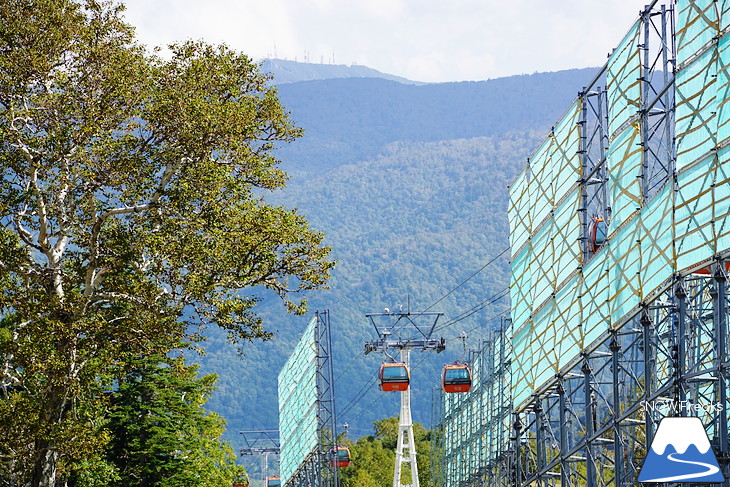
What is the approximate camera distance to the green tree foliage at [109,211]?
26062 millimetres

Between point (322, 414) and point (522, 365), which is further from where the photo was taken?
point (322, 414)

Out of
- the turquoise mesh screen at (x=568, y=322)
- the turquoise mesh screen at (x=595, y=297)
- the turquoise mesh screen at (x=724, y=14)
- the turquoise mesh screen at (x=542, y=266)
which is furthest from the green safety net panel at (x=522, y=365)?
the turquoise mesh screen at (x=724, y=14)

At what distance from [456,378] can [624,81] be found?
91.9 feet

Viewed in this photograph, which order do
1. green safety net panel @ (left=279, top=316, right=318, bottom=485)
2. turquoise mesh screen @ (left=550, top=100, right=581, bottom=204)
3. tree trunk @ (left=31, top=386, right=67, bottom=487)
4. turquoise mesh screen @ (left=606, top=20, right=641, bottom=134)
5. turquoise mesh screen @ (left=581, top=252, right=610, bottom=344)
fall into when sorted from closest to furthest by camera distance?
tree trunk @ (left=31, top=386, right=67, bottom=487), turquoise mesh screen @ (left=606, top=20, right=641, bottom=134), turquoise mesh screen @ (left=581, top=252, right=610, bottom=344), turquoise mesh screen @ (left=550, top=100, right=581, bottom=204), green safety net panel @ (left=279, top=316, right=318, bottom=485)

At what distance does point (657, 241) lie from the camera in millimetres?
26609

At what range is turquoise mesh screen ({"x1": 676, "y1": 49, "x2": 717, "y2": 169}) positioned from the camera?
24.7 metres

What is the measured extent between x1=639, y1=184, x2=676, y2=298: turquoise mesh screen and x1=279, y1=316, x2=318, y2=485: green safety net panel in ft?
108

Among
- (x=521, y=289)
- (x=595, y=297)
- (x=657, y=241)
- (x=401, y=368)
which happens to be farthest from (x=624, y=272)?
(x=401, y=368)

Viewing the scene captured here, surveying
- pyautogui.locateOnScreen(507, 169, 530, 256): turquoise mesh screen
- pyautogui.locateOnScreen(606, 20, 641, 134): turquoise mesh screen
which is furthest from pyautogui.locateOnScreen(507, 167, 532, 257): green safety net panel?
pyautogui.locateOnScreen(606, 20, 641, 134): turquoise mesh screen

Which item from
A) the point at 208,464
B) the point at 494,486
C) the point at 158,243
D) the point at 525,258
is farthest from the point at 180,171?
the point at 494,486

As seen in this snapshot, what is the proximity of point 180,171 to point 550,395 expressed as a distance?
1448cm

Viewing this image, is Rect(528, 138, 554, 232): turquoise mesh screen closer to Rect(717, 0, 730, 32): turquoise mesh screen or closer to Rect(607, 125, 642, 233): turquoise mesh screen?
Rect(607, 125, 642, 233): turquoise mesh screen

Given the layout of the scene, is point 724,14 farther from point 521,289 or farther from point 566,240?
point 521,289

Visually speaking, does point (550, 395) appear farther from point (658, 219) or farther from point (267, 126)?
point (267, 126)
